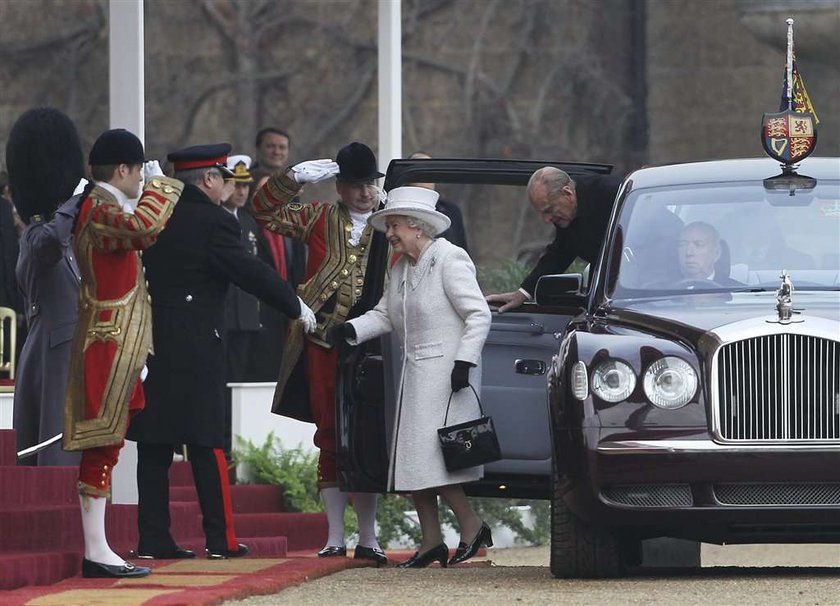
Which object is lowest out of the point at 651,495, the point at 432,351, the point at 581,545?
the point at 581,545

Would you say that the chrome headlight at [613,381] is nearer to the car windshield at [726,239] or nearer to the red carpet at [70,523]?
the car windshield at [726,239]

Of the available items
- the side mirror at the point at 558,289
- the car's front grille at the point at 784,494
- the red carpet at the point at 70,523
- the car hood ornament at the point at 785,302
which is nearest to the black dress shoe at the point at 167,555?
the red carpet at the point at 70,523

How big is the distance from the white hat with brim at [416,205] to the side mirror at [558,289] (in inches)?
32.3

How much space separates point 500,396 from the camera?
11.6 meters

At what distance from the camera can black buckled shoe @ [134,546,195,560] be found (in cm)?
1081

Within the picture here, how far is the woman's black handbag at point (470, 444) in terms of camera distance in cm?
1092

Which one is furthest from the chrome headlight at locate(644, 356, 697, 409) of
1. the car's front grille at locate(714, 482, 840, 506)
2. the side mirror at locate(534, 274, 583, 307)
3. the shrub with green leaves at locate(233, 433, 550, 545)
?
the shrub with green leaves at locate(233, 433, 550, 545)

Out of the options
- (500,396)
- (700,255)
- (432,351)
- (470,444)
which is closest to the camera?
(700,255)

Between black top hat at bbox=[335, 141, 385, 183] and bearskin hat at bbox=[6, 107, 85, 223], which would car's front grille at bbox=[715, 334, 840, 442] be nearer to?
black top hat at bbox=[335, 141, 385, 183]

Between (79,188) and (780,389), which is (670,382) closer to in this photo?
(780,389)

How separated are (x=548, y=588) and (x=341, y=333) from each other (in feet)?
6.87

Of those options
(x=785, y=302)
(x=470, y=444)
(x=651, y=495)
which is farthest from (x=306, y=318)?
(x=785, y=302)

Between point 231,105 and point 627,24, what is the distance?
4.81 m

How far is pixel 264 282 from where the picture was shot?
10.7m
